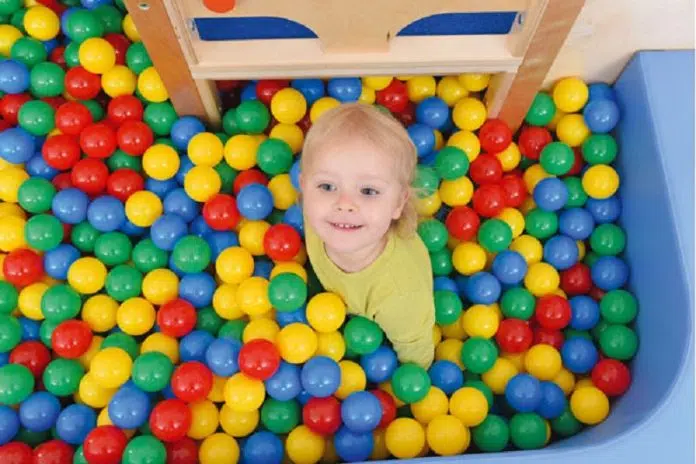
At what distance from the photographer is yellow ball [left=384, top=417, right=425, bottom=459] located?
3.87ft

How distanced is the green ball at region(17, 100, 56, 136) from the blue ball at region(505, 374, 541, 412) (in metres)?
0.94

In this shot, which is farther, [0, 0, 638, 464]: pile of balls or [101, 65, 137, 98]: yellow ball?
[101, 65, 137, 98]: yellow ball

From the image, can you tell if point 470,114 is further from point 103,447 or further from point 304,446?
point 103,447

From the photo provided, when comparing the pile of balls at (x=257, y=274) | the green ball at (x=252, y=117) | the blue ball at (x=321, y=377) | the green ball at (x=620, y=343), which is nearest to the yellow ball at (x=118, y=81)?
the pile of balls at (x=257, y=274)

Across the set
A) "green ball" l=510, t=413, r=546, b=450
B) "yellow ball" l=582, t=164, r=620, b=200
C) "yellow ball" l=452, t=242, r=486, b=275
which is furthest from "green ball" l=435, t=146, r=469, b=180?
"green ball" l=510, t=413, r=546, b=450

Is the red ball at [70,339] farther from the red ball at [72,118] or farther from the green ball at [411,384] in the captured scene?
the green ball at [411,384]

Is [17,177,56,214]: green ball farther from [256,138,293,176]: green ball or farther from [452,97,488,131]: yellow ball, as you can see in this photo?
[452,97,488,131]: yellow ball

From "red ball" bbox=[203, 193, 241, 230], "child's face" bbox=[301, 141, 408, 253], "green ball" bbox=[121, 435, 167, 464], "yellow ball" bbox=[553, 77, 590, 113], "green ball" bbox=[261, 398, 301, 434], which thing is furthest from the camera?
"yellow ball" bbox=[553, 77, 590, 113]

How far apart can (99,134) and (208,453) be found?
59cm

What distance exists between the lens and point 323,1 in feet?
3.60

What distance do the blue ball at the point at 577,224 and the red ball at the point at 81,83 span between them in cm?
90

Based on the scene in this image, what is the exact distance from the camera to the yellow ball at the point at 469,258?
136cm

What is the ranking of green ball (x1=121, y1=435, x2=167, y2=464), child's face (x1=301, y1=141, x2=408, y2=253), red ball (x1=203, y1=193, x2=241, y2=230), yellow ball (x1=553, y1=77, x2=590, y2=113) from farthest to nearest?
1. yellow ball (x1=553, y1=77, x2=590, y2=113)
2. red ball (x1=203, y1=193, x2=241, y2=230)
3. green ball (x1=121, y1=435, x2=167, y2=464)
4. child's face (x1=301, y1=141, x2=408, y2=253)

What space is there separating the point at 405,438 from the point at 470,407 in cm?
12
